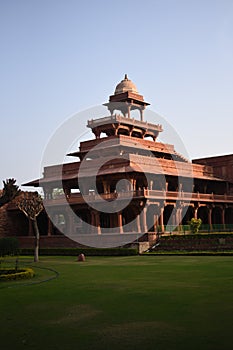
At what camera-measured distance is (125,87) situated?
5238 cm

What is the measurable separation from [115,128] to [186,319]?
131ft

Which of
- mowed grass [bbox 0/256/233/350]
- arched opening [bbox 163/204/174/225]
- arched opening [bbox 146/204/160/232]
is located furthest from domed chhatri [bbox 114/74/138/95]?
mowed grass [bbox 0/256/233/350]

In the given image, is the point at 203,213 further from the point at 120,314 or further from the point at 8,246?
the point at 120,314

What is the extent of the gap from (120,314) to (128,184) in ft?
105

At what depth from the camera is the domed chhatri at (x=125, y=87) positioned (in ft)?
171

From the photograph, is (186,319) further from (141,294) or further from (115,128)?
(115,128)

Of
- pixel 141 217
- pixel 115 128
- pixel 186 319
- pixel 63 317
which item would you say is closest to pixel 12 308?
pixel 63 317

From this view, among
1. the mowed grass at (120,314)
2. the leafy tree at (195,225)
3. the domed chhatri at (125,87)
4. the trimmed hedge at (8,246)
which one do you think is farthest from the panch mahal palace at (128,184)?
the mowed grass at (120,314)

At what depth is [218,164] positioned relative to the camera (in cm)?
5522

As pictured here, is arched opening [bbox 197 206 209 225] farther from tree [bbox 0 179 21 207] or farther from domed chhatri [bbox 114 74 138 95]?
tree [bbox 0 179 21 207]

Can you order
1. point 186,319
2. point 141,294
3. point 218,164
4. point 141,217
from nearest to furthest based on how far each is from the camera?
point 186,319, point 141,294, point 141,217, point 218,164

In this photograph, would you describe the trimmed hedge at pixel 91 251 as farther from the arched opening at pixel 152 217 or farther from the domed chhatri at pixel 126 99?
the domed chhatri at pixel 126 99

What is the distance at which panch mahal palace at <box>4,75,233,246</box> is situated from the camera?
40.8 metres

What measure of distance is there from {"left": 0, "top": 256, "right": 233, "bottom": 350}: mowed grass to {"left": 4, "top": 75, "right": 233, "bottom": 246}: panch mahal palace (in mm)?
21760
